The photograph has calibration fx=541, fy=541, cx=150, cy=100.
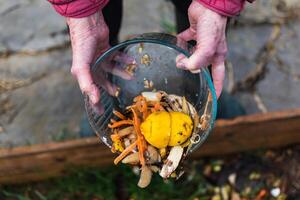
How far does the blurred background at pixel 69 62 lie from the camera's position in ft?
6.06

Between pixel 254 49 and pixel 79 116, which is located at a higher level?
pixel 254 49

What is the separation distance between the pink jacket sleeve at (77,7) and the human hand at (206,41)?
0.19 meters

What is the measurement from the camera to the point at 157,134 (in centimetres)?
106

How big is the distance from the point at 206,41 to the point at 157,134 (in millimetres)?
205

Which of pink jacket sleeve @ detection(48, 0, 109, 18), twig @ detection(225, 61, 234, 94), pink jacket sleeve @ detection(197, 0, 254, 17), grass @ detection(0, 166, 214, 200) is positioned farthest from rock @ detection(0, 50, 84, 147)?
pink jacket sleeve @ detection(197, 0, 254, 17)

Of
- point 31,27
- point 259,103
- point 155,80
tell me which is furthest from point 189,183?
point 31,27

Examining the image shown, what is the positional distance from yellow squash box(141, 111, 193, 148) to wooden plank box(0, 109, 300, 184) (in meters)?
0.45

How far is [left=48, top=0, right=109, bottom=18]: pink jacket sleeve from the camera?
3.49 ft

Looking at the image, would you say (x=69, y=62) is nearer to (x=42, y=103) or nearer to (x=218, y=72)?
(x=42, y=103)

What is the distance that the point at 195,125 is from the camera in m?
1.11

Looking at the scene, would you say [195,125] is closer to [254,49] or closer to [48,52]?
[254,49]

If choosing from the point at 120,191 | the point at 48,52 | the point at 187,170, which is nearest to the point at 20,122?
the point at 48,52

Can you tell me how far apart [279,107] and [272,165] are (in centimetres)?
23

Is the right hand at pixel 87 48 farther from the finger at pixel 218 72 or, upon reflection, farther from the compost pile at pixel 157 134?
the finger at pixel 218 72
